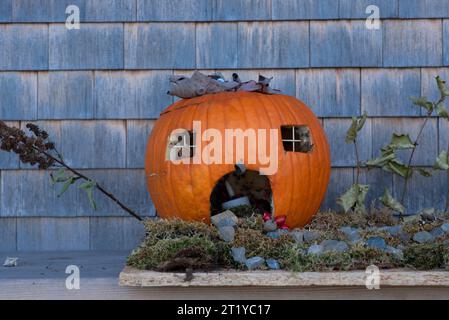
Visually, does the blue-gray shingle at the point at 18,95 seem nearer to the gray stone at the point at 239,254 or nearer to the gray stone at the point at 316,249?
the gray stone at the point at 239,254

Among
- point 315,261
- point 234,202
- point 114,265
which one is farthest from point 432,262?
point 114,265

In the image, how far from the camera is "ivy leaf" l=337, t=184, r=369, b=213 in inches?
135

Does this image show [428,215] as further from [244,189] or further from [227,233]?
[227,233]

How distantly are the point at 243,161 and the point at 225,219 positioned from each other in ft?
0.89

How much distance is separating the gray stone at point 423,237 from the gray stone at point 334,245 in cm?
33

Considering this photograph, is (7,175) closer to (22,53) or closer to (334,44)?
(22,53)

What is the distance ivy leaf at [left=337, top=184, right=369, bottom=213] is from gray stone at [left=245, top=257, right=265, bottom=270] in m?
0.98

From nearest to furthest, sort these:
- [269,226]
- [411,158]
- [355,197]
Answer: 1. [269,226]
2. [355,197]
3. [411,158]

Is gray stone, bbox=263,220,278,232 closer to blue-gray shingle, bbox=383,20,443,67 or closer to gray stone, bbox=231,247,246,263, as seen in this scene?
gray stone, bbox=231,247,246,263

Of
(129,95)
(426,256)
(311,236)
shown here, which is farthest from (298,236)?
(129,95)

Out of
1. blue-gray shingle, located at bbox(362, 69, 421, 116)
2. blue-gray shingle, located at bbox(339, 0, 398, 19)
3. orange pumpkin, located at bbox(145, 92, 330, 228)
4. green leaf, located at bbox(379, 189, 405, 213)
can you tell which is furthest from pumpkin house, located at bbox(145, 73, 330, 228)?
blue-gray shingle, located at bbox(339, 0, 398, 19)

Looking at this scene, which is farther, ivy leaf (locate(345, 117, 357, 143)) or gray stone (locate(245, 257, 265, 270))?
ivy leaf (locate(345, 117, 357, 143))

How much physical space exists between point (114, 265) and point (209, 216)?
1.53 ft

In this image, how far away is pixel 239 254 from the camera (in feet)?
8.50
